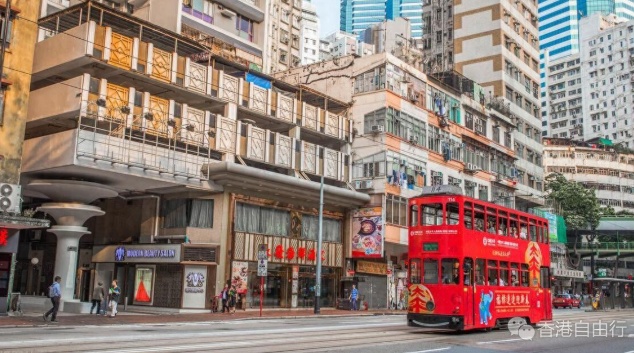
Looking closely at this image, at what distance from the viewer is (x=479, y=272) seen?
19.8 meters

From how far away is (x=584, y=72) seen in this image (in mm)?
133500

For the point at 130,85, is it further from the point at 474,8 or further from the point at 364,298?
the point at 474,8

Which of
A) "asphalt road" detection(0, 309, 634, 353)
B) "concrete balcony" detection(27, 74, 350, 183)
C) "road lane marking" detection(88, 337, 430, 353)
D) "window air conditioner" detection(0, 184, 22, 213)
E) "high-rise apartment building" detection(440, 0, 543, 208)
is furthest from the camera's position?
"high-rise apartment building" detection(440, 0, 543, 208)

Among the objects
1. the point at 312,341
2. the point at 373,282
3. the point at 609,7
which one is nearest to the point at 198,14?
the point at 373,282

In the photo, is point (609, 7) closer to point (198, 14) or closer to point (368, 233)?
point (368, 233)

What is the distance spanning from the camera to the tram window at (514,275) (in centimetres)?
2144

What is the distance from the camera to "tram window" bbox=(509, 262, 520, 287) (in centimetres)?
2144

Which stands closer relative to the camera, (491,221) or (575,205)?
(491,221)

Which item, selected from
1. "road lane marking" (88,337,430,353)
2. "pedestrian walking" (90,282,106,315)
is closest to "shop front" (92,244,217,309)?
"pedestrian walking" (90,282,106,315)

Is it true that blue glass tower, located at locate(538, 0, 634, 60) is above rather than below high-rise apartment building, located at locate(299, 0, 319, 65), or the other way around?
above

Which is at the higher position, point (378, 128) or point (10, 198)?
point (378, 128)

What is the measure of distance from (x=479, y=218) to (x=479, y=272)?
5.64 feet

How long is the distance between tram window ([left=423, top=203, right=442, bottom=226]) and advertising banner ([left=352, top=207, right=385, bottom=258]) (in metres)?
20.2

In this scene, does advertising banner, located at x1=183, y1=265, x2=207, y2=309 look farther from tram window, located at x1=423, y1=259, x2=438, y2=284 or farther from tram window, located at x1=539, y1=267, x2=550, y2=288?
tram window, located at x1=539, y1=267, x2=550, y2=288
